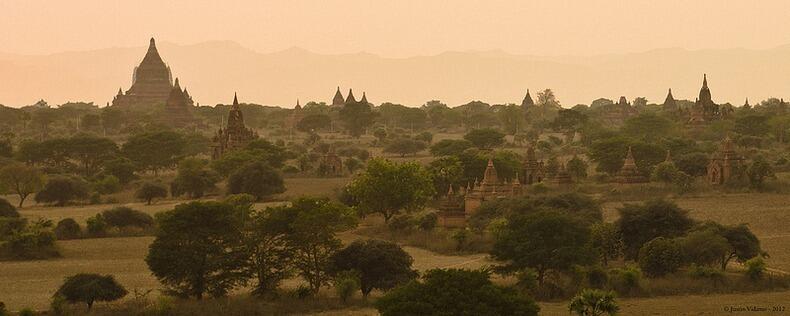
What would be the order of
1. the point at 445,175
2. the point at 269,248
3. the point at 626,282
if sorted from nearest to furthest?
the point at 626,282, the point at 269,248, the point at 445,175

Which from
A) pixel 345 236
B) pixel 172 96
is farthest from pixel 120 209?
pixel 172 96

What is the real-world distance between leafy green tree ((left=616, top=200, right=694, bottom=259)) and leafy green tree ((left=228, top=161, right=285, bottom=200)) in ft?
88.8

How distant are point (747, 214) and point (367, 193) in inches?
656

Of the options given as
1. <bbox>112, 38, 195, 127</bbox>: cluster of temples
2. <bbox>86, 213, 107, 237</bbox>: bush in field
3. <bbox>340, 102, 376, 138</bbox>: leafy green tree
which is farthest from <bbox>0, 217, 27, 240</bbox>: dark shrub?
<bbox>112, 38, 195, 127</bbox>: cluster of temples

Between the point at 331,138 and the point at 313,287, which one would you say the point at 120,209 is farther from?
the point at 331,138

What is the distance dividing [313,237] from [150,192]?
2936 cm

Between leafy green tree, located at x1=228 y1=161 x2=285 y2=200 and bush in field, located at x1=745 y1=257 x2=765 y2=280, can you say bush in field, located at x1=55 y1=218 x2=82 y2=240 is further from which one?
bush in field, located at x1=745 y1=257 x2=765 y2=280

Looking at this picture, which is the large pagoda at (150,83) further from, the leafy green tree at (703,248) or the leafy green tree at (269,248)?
the leafy green tree at (703,248)

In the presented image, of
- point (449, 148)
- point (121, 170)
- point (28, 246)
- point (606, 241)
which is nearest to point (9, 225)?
Result: point (28, 246)

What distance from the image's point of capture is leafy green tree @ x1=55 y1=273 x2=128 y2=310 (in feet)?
123

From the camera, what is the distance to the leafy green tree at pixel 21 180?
72.4 metres

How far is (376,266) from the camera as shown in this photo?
40.1 m

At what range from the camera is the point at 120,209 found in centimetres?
5659

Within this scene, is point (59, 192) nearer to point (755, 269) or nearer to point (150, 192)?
point (150, 192)
